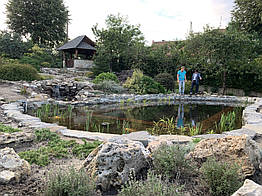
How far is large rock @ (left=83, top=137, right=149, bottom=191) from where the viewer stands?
2.12 metres

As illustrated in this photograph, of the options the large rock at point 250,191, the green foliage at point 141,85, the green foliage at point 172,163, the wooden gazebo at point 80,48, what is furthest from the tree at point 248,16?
the large rock at point 250,191

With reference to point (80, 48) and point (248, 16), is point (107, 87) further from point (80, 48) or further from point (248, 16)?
point (248, 16)

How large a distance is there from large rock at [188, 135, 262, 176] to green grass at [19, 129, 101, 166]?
1.49 meters

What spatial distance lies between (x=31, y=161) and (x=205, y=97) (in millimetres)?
11018

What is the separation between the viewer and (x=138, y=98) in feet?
35.8

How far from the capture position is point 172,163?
2.28 metres

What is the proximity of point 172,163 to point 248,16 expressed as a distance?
21.4 meters

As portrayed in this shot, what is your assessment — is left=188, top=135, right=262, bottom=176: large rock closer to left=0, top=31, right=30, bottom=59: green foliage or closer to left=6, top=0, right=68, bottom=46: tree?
left=0, top=31, right=30, bottom=59: green foliage

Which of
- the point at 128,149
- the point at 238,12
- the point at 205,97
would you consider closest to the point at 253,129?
the point at 128,149

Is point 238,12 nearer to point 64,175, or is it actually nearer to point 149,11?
point 149,11

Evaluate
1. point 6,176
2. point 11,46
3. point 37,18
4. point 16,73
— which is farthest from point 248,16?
point 37,18

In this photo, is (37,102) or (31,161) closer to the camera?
(31,161)

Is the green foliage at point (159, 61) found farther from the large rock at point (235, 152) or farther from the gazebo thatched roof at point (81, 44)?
the large rock at point (235, 152)

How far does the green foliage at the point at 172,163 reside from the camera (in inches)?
89.8
